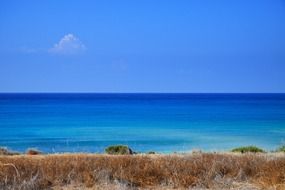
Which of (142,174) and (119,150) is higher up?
(119,150)

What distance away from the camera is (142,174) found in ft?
35.7

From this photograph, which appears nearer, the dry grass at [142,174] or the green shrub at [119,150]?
the dry grass at [142,174]

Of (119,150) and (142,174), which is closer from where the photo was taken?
(142,174)

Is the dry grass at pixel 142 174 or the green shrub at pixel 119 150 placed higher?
the green shrub at pixel 119 150

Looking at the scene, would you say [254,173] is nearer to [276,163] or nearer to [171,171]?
[276,163]

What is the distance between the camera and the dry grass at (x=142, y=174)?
10.3 metres

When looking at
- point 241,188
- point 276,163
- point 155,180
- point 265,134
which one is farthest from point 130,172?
point 265,134

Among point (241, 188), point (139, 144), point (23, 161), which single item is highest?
point (139, 144)

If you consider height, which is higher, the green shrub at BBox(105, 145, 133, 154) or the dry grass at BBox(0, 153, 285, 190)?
the green shrub at BBox(105, 145, 133, 154)

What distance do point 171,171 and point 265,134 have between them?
1758 inches

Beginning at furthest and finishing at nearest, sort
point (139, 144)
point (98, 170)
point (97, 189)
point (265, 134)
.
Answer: point (265, 134) < point (139, 144) < point (98, 170) < point (97, 189)

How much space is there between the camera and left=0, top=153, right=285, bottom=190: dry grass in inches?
405

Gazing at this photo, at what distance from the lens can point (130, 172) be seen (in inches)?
426

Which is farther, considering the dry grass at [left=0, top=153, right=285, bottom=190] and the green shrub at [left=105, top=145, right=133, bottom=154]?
the green shrub at [left=105, top=145, right=133, bottom=154]
